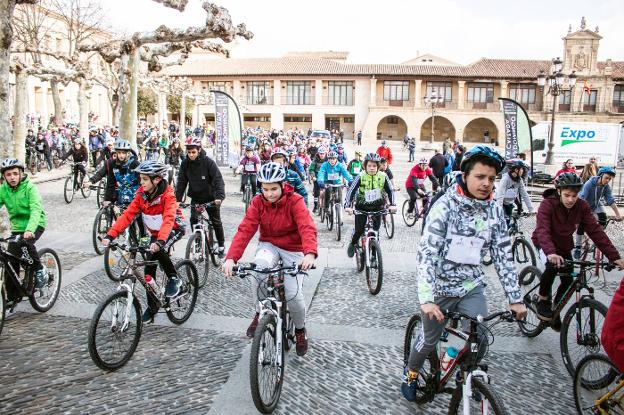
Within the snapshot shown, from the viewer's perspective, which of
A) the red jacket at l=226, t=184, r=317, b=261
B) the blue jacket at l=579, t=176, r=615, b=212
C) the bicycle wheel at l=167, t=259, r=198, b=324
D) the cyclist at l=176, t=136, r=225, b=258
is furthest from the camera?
the blue jacket at l=579, t=176, r=615, b=212

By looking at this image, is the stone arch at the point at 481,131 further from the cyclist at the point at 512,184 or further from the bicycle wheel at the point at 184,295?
the bicycle wheel at the point at 184,295

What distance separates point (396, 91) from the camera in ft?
178

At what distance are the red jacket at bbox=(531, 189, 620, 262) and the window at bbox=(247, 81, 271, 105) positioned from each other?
2132 inches

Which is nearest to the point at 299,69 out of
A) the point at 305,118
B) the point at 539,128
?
the point at 305,118

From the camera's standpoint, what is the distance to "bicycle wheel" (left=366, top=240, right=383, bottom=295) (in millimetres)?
6570

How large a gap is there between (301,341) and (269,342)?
95 centimetres

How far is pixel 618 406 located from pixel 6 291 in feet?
18.8

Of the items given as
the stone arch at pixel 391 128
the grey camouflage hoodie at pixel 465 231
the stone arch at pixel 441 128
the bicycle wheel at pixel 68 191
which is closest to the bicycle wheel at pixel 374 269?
the grey camouflage hoodie at pixel 465 231

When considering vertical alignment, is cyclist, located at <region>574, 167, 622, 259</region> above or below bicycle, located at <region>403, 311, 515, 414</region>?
above

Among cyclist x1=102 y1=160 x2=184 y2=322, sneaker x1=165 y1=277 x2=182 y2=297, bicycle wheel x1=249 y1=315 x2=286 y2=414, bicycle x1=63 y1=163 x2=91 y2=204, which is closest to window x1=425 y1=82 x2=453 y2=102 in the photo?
bicycle x1=63 y1=163 x2=91 y2=204

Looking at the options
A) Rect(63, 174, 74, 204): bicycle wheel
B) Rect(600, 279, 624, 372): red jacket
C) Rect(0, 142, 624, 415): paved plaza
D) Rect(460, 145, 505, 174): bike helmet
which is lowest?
Rect(0, 142, 624, 415): paved plaza

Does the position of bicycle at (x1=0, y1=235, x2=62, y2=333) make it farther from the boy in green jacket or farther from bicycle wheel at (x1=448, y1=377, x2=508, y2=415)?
bicycle wheel at (x1=448, y1=377, x2=508, y2=415)

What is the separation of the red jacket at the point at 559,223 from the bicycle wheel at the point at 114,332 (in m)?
3.94

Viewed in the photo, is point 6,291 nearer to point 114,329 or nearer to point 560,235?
point 114,329
